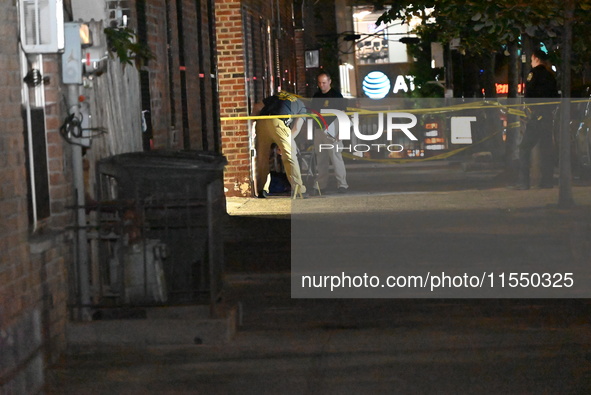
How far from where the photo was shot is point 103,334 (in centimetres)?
717

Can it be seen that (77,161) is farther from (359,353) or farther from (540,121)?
(540,121)

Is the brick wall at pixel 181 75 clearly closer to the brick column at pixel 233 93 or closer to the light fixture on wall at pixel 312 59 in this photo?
the brick column at pixel 233 93

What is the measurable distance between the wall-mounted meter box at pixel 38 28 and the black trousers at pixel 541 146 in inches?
451

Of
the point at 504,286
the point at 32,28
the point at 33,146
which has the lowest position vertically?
the point at 504,286

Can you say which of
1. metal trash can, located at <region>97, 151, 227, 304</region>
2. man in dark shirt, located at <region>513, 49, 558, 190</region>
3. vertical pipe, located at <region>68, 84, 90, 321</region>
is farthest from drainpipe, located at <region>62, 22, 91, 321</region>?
man in dark shirt, located at <region>513, 49, 558, 190</region>

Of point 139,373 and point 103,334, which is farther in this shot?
point 103,334

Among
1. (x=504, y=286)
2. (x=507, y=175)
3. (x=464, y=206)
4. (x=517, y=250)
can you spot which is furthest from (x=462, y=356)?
(x=507, y=175)

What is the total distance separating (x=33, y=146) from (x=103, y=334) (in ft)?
4.29

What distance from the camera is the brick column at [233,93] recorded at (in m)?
17.6

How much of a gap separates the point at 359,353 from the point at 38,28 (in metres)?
2.70

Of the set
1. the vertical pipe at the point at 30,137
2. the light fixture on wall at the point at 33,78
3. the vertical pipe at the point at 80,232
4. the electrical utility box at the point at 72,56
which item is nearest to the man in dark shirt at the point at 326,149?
the vertical pipe at the point at 80,232

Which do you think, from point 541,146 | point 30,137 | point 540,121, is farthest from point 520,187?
point 30,137

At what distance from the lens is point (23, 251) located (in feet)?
20.7

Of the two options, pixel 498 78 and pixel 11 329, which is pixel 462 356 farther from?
pixel 498 78
